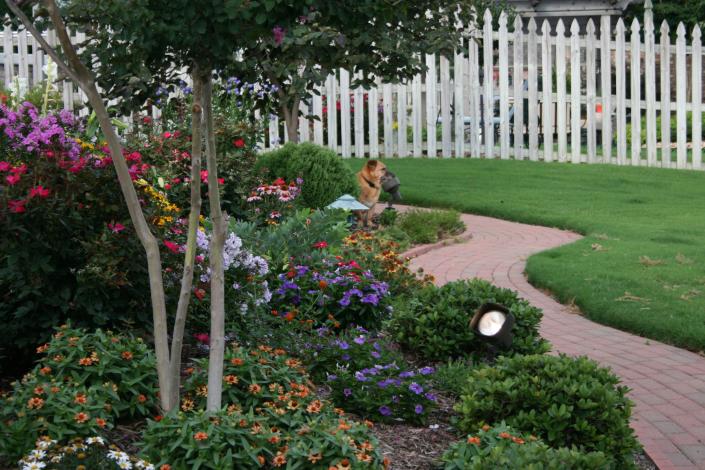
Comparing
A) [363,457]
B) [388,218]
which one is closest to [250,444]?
[363,457]

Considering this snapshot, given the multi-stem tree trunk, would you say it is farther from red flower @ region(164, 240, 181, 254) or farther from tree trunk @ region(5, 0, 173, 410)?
red flower @ region(164, 240, 181, 254)

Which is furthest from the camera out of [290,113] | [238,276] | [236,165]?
[290,113]

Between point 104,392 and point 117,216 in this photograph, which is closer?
point 104,392

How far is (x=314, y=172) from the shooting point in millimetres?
10078

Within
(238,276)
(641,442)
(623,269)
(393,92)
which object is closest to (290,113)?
(393,92)

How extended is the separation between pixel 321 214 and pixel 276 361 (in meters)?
2.36

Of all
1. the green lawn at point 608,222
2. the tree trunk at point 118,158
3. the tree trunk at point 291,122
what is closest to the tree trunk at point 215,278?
the tree trunk at point 118,158

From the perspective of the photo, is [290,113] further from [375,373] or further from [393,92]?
[375,373]

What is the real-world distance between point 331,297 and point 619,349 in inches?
77.1

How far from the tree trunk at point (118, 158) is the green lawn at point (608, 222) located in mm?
3862

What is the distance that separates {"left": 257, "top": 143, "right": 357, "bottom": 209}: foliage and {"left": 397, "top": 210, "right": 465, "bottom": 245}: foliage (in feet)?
2.19

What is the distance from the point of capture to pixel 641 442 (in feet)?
15.4

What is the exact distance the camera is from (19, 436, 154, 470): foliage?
11.1 feet

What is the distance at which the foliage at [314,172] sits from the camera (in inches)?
396
